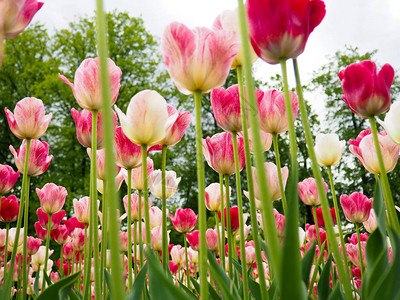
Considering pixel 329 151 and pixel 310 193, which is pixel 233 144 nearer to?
pixel 329 151

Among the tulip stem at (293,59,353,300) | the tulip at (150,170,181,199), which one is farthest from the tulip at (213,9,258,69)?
the tulip at (150,170,181,199)

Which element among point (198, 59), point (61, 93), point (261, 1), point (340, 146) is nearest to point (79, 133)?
point (198, 59)

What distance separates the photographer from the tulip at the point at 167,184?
1470 millimetres

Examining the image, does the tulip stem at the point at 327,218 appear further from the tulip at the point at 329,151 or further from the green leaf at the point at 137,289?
the tulip at the point at 329,151

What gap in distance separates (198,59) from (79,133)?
62cm

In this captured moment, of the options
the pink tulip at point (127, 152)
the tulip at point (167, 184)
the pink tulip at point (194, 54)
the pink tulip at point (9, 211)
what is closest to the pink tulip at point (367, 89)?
the pink tulip at point (194, 54)

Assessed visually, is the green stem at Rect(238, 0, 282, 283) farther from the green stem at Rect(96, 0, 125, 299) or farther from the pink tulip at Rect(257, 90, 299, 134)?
the pink tulip at Rect(257, 90, 299, 134)

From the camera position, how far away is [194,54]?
67 centimetres

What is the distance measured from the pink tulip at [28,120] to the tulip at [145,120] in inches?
20.3

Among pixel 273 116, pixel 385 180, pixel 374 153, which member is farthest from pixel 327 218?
pixel 374 153

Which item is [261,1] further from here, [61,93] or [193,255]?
[61,93]

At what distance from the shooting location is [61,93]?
31.6 ft

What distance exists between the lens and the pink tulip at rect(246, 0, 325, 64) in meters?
0.62

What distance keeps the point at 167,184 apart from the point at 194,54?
86cm
